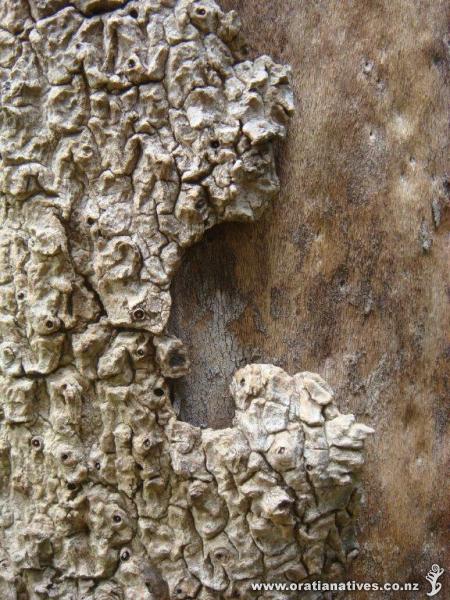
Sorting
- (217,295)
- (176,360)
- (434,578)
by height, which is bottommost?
(434,578)

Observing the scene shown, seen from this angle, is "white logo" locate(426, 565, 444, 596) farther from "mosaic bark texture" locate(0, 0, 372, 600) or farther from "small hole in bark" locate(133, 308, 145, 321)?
"small hole in bark" locate(133, 308, 145, 321)

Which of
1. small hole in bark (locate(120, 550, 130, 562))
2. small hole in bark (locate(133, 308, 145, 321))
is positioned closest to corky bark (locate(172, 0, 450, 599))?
small hole in bark (locate(133, 308, 145, 321))

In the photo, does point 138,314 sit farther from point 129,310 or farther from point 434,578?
point 434,578

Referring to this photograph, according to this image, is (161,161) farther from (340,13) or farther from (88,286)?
(340,13)

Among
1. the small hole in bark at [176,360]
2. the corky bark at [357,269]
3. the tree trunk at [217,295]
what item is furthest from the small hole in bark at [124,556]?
the small hole in bark at [176,360]

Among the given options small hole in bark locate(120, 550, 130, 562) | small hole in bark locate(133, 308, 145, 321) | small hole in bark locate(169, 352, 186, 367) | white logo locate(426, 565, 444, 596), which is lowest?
white logo locate(426, 565, 444, 596)

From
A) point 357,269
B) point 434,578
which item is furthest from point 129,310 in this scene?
point 434,578
